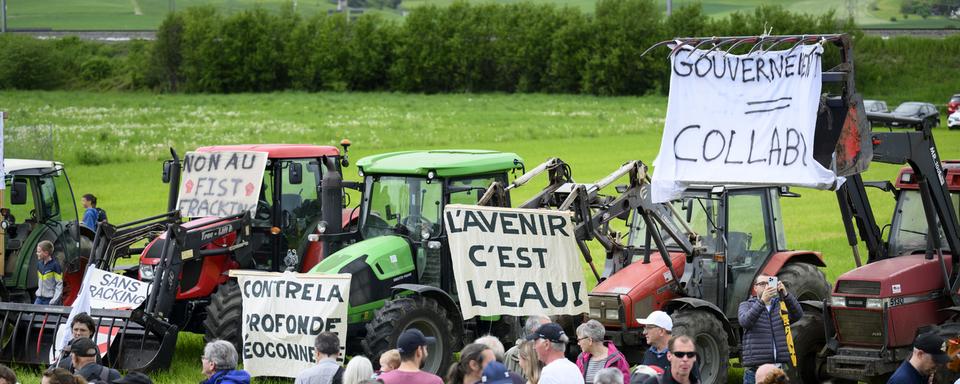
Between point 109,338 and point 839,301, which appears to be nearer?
point 839,301

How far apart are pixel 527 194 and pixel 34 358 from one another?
19008 millimetres

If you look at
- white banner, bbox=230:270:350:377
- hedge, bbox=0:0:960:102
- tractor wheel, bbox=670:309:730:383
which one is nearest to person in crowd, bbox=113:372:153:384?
white banner, bbox=230:270:350:377

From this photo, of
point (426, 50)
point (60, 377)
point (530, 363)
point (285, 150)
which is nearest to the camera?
point (60, 377)

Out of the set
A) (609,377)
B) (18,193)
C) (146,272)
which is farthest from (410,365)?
(18,193)

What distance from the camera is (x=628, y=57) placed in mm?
79875

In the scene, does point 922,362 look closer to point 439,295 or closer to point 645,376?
point 645,376

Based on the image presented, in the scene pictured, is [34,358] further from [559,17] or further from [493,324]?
[559,17]

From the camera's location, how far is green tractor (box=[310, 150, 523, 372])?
41.3 ft

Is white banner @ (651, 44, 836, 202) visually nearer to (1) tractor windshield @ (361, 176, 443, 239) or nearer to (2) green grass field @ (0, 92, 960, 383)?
(1) tractor windshield @ (361, 176, 443, 239)

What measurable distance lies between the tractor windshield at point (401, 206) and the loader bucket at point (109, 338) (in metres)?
2.45

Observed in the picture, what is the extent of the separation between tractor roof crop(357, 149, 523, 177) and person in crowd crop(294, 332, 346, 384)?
4.16 m

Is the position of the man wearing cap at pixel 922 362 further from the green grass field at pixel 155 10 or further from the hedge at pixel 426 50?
the green grass field at pixel 155 10

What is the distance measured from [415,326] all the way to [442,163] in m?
1.85

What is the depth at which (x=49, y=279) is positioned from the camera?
14.4 metres
